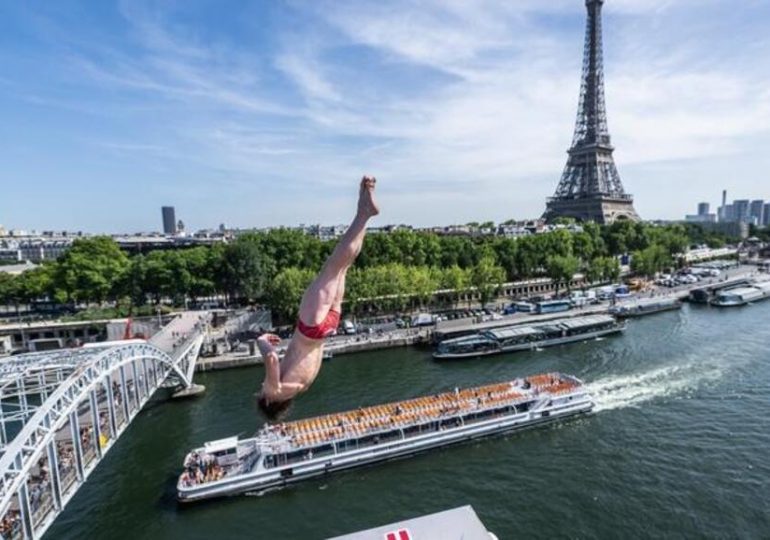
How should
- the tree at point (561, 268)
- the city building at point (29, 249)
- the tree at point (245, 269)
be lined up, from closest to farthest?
the tree at point (245, 269) < the tree at point (561, 268) < the city building at point (29, 249)

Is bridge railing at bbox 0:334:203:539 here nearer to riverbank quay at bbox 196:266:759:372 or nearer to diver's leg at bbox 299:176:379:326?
diver's leg at bbox 299:176:379:326

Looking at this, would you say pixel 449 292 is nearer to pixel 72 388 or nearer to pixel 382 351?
pixel 382 351

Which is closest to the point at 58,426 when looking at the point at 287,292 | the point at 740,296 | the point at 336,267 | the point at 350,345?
the point at 336,267

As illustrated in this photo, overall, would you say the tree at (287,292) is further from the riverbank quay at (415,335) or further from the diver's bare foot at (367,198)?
the diver's bare foot at (367,198)

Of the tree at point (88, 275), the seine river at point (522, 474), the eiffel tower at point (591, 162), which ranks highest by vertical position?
the eiffel tower at point (591, 162)

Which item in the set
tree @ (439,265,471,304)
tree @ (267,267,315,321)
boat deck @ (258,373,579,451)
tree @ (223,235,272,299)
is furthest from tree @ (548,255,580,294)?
boat deck @ (258,373,579,451)

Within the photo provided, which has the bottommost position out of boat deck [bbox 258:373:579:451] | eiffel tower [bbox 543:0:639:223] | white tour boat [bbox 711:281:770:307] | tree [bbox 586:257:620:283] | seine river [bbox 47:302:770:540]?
seine river [bbox 47:302:770:540]

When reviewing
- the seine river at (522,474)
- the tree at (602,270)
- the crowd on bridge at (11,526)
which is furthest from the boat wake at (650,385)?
the tree at (602,270)

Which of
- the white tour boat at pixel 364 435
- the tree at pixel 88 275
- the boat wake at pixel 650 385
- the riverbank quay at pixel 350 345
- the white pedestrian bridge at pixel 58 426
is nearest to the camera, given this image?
the white pedestrian bridge at pixel 58 426

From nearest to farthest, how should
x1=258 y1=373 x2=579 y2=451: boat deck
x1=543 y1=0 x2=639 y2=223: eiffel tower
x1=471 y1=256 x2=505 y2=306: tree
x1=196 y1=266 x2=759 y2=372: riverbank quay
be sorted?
x1=258 y1=373 x2=579 y2=451: boat deck
x1=196 y1=266 x2=759 y2=372: riverbank quay
x1=471 y1=256 x2=505 y2=306: tree
x1=543 y1=0 x2=639 y2=223: eiffel tower
